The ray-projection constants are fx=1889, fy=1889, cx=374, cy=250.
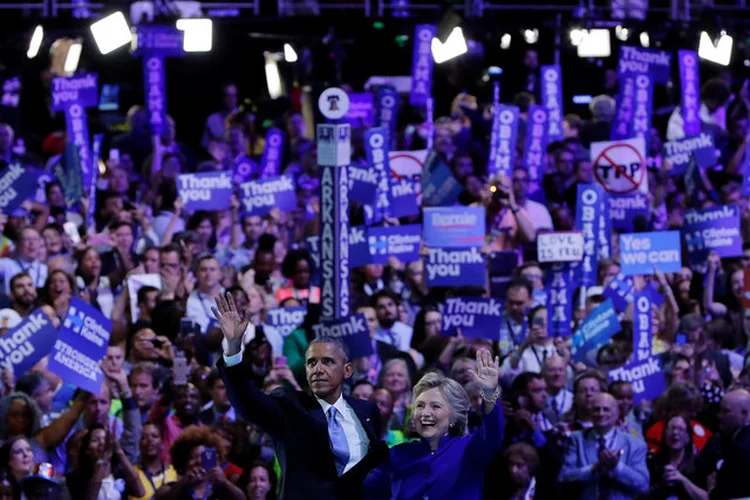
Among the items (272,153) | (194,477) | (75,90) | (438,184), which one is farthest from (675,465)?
(75,90)

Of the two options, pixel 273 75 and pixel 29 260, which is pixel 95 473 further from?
pixel 273 75

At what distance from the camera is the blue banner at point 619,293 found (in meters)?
14.0

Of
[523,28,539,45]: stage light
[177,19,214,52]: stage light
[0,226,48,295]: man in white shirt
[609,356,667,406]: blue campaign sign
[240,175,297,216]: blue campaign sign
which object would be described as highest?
[523,28,539,45]: stage light

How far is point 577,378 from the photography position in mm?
11734

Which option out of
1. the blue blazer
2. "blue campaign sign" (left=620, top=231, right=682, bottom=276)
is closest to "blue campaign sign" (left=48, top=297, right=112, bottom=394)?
the blue blazer

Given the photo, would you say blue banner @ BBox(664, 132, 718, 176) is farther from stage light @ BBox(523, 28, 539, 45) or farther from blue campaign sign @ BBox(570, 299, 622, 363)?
stage light @ BBox(523, 28, 539, 45)

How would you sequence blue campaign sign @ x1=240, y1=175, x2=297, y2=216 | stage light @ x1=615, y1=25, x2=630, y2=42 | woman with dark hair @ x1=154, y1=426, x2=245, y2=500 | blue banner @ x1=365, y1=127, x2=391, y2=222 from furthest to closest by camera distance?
stage light @ x1=615, y1=25, x2=630, y2=42, blue banner @ x1=365, y1=127, x2=391, y2=222, blue campaign sign @ x1=240, y1=175, x2=297, y2=216, woman with dark hair @ x1=154, y1=426, x2=245, y2=500

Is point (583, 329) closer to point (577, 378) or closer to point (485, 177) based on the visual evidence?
point (577, 378)

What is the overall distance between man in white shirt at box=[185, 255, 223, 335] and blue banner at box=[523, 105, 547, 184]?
4.51 m

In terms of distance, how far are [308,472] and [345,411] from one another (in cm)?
34

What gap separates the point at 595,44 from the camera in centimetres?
2002

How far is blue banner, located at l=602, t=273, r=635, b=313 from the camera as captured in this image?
46.1 ft

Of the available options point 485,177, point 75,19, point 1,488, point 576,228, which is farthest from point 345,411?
point 75,19

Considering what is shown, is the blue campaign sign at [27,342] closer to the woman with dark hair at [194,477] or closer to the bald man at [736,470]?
the woman with dark hair at [194,477]
